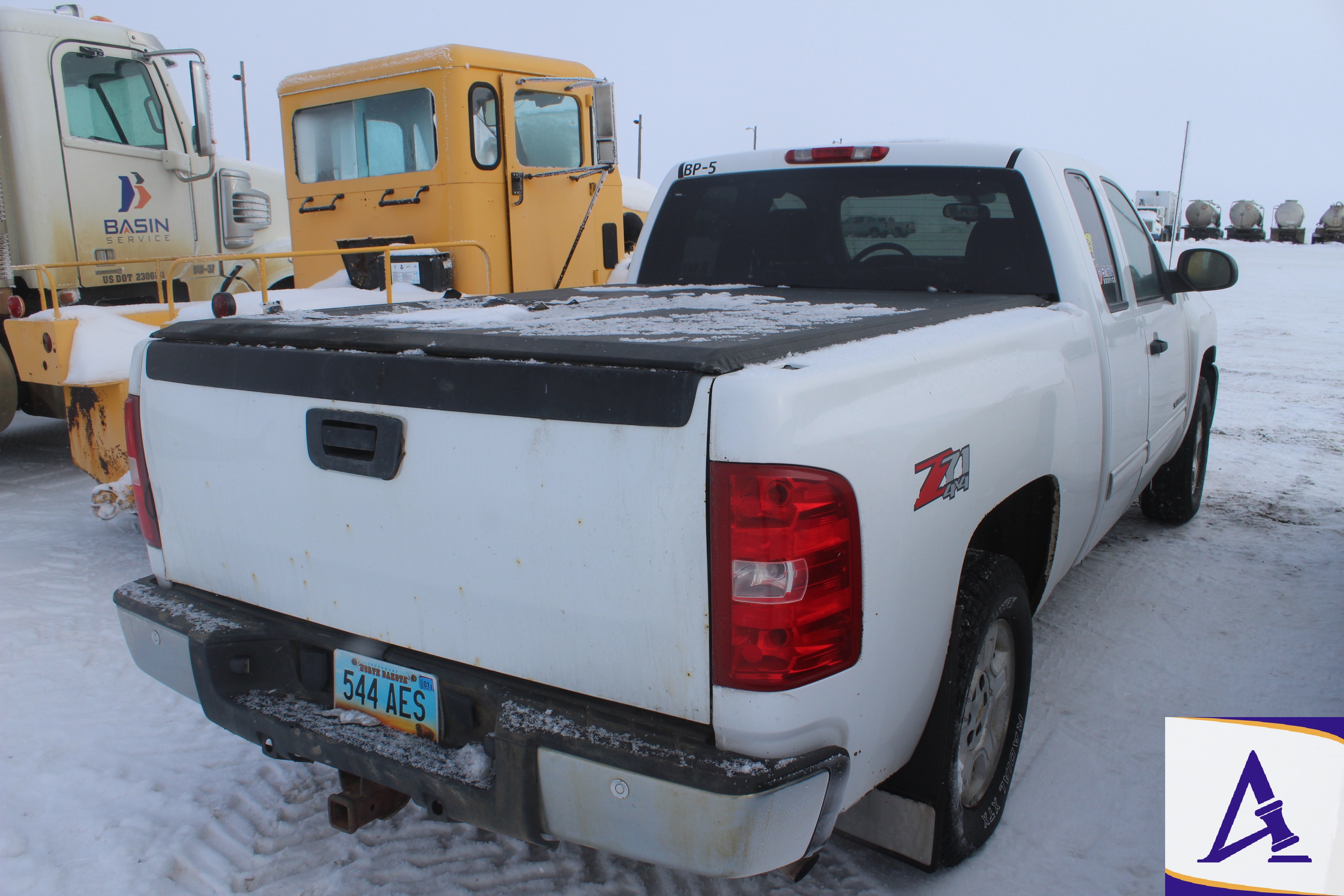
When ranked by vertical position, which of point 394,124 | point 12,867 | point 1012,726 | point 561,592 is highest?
point 394,124

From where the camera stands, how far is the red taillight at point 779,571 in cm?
162

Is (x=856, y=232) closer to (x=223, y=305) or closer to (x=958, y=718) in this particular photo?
(x=958, y=718)

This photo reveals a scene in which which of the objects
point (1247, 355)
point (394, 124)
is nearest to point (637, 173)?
point (1247, 355)

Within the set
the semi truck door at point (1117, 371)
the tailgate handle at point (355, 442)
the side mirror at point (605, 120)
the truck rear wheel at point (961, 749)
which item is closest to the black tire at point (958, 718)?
the truck rear wheel at point (961, 749)

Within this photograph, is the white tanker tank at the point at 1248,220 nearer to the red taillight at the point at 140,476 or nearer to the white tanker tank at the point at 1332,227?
the white tanker tank at the point at 1332,227

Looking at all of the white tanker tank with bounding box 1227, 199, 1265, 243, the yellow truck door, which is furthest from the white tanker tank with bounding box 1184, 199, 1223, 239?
the yellow truck door

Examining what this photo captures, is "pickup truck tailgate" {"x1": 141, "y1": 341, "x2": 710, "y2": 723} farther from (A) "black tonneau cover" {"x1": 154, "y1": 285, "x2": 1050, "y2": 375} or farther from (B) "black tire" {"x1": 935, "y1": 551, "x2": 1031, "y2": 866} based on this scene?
(B) "black tire" {"x1": 935, "y1": 551, "x2": 1031, "y2": 866}

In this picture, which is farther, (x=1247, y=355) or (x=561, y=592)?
(x=1247, y=355)

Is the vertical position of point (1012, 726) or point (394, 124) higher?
point (394, 124)

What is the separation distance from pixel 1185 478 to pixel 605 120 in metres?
4.10

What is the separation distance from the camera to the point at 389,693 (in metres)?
2.11

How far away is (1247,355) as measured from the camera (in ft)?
41.6

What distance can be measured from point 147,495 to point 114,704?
131 centimetres

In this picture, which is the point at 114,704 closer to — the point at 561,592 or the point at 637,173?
the point at 561,592
